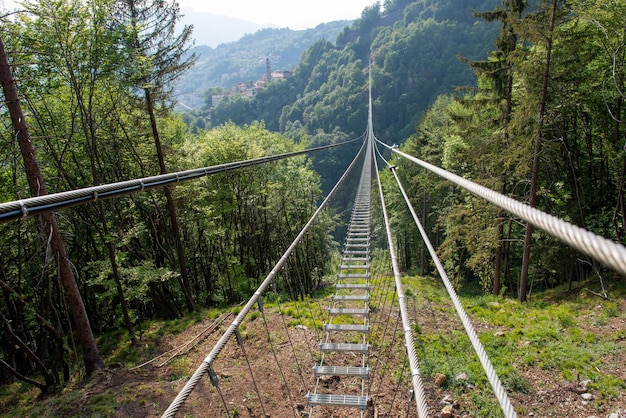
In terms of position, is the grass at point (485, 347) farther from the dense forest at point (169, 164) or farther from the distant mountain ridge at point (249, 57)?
the distant mountain ridge at point (249, 57)

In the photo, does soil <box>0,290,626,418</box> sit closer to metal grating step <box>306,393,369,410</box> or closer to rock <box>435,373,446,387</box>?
rock <box>435,373,446,387</box>

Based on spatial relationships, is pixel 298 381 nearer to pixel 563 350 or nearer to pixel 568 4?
pixel 563 350

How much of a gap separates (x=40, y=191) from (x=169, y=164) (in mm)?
4787

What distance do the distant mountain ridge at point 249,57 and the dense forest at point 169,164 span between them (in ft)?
424

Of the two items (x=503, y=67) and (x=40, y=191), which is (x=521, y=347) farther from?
(x=40, y=191)

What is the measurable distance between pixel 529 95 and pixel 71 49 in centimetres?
765

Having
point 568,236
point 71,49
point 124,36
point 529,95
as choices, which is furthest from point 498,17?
point 568,236

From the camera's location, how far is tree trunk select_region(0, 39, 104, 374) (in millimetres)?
3936

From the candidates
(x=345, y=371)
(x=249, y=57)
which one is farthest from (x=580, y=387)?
(x=249, y=57)

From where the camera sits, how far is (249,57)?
6845 inches

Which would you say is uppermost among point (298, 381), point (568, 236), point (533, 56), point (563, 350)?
point (533, 56)

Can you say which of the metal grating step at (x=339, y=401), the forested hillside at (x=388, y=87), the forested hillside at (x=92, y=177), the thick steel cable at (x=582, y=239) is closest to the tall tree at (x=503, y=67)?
the forested hillside at (x=92, y=177)

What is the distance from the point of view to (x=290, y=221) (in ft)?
50.6

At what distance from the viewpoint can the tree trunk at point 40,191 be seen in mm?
3936
